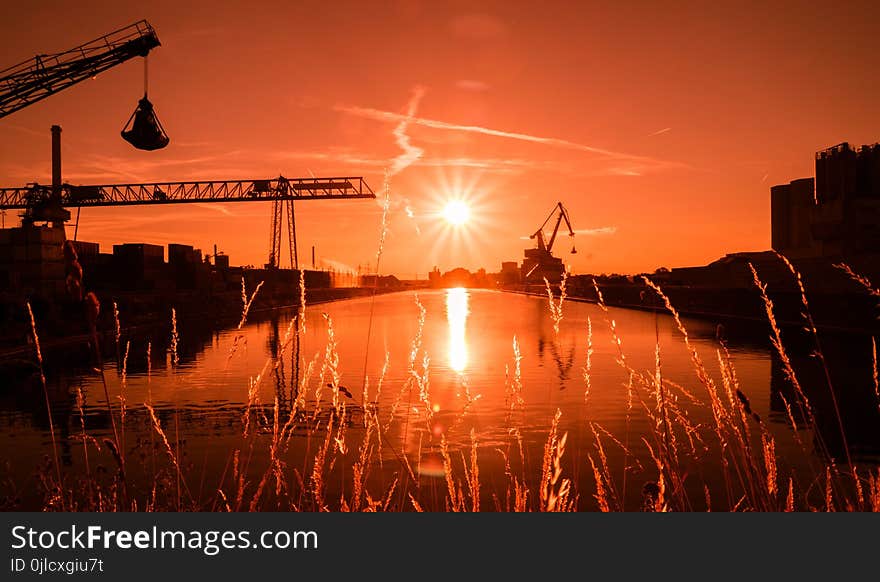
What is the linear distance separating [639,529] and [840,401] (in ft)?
43.3

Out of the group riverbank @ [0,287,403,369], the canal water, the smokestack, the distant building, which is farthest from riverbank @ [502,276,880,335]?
the smokestack

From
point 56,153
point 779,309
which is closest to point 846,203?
point 779,309

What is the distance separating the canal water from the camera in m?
6.99

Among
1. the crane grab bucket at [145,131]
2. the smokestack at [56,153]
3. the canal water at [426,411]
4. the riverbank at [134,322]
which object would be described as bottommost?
the canal water at [426,411]

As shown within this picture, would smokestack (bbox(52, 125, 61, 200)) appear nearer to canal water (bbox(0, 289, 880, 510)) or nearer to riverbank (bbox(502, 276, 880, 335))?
canal water (bbox(0, 289, 880, 510))

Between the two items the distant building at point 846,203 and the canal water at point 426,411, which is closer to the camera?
the canal water at point 426,411

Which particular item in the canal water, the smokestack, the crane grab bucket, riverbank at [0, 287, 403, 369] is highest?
the smokestack

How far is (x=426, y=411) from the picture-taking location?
527cm

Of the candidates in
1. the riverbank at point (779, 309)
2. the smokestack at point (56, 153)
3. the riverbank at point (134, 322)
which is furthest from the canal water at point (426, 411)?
the smokestack at point (56, 153)

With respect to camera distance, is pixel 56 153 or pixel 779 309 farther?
pixel 56 153

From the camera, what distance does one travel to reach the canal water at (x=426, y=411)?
699cm

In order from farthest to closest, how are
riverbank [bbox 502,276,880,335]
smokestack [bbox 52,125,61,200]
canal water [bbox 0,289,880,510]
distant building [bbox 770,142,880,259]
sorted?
smokestack [bbox 52,125,61,200] → distant building [bbox 770,142,880,259] → riverbank [bbox 502,276,880,335] → canal water [bbox 0,289,880,510]

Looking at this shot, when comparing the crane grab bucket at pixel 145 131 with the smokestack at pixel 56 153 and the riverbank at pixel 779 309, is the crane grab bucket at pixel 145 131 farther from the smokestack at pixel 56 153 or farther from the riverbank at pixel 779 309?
the smokestack at pixel 56 153

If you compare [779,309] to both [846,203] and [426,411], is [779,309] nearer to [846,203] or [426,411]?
[846,203]
